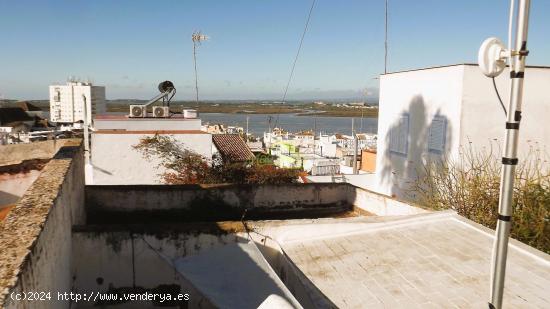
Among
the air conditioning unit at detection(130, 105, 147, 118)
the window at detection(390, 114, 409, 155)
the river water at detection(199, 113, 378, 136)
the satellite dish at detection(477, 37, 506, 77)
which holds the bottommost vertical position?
the river water at detection(199, 113, 378, 136)

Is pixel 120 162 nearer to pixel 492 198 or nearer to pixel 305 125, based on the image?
pixel 492 198

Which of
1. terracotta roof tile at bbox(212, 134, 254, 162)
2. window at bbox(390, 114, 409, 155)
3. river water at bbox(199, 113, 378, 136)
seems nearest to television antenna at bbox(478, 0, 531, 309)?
window at bbox(390, 114, 409, 155)

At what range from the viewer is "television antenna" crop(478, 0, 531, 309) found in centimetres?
259

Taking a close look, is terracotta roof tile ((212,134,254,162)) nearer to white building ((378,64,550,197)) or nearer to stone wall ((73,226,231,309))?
white building ((378,64,550,197))

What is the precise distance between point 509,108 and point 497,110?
9.21 meters

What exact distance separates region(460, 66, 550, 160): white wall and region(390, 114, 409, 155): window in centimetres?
242

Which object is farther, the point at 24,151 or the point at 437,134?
the point at 24,151

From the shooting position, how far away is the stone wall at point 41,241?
2.66 meters

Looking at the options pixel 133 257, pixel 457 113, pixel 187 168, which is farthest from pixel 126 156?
pixel 457 113

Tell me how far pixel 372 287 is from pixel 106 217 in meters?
6.02

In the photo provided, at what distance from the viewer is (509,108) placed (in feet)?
8.64

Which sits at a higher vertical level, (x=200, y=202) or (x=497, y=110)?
(x=497, y=110)

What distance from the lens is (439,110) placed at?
11.4 meters

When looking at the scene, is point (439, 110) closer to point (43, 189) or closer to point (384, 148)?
point (384, 148)
